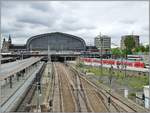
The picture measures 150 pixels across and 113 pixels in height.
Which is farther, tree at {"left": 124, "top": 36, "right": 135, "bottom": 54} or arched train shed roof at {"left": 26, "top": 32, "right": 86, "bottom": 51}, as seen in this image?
arched train shed roof at {"left": 26, "top": 32, "right": 86, "bottom": 51}

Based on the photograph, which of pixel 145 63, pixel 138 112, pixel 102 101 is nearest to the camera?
pixel 138 112

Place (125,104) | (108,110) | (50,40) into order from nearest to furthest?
(108,110), (125,104), (50,40)

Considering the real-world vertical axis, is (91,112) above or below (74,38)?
below

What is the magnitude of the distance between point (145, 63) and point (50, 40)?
10301 cm

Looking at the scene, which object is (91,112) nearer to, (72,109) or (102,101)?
(72,109)

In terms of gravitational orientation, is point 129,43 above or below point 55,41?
below

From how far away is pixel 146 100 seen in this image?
1998 cm

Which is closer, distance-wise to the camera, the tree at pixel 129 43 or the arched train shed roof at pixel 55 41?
the tree at pixel 129 43

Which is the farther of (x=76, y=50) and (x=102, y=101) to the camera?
(x=76, y=50)

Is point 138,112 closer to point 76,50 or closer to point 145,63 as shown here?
point 145,63

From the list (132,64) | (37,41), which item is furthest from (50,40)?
(132,64)

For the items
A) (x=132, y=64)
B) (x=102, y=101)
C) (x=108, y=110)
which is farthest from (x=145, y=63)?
(x=108, y=110)

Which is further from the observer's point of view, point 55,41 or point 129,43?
point 55,41

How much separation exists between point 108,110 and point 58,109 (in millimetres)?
3350
